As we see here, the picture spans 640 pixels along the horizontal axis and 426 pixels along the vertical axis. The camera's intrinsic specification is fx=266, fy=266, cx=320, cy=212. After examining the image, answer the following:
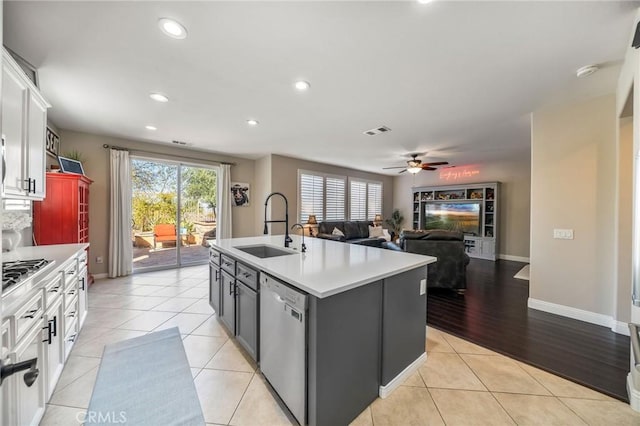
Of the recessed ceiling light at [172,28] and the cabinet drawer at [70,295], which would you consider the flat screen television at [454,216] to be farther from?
the cabinet drawer at [70,295]

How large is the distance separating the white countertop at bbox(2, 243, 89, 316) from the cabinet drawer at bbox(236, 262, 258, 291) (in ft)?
4.23

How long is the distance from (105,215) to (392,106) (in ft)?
17.0

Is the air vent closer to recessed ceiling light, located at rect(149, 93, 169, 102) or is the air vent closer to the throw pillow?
recessed ceiling light, located at rect(149, 93, 169, 102)

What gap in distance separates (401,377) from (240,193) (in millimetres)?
5363

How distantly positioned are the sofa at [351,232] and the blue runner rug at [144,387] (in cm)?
446

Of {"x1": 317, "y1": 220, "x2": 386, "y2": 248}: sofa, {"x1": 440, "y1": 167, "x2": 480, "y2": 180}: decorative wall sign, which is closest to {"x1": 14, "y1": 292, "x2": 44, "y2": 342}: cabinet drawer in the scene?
{"x1": 317, "y1": 220, "x2": 386, "y2": 248}: sofa

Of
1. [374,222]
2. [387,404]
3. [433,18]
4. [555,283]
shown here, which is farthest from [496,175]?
[387,404]

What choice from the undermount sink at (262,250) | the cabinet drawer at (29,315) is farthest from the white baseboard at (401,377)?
the cabinet drawer at (29,315)

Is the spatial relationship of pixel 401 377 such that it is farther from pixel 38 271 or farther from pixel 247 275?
pixel 38 271

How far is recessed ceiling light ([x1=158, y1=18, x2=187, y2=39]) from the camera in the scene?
195 cm

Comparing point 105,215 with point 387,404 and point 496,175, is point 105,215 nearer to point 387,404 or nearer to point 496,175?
point 387,404

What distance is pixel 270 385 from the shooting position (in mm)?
2082

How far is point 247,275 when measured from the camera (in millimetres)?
2309

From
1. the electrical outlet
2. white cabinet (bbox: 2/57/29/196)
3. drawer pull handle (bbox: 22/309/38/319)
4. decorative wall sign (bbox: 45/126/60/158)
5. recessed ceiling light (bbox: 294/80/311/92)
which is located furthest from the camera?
decorative wall sign (bbox: 45/126/60/158)
